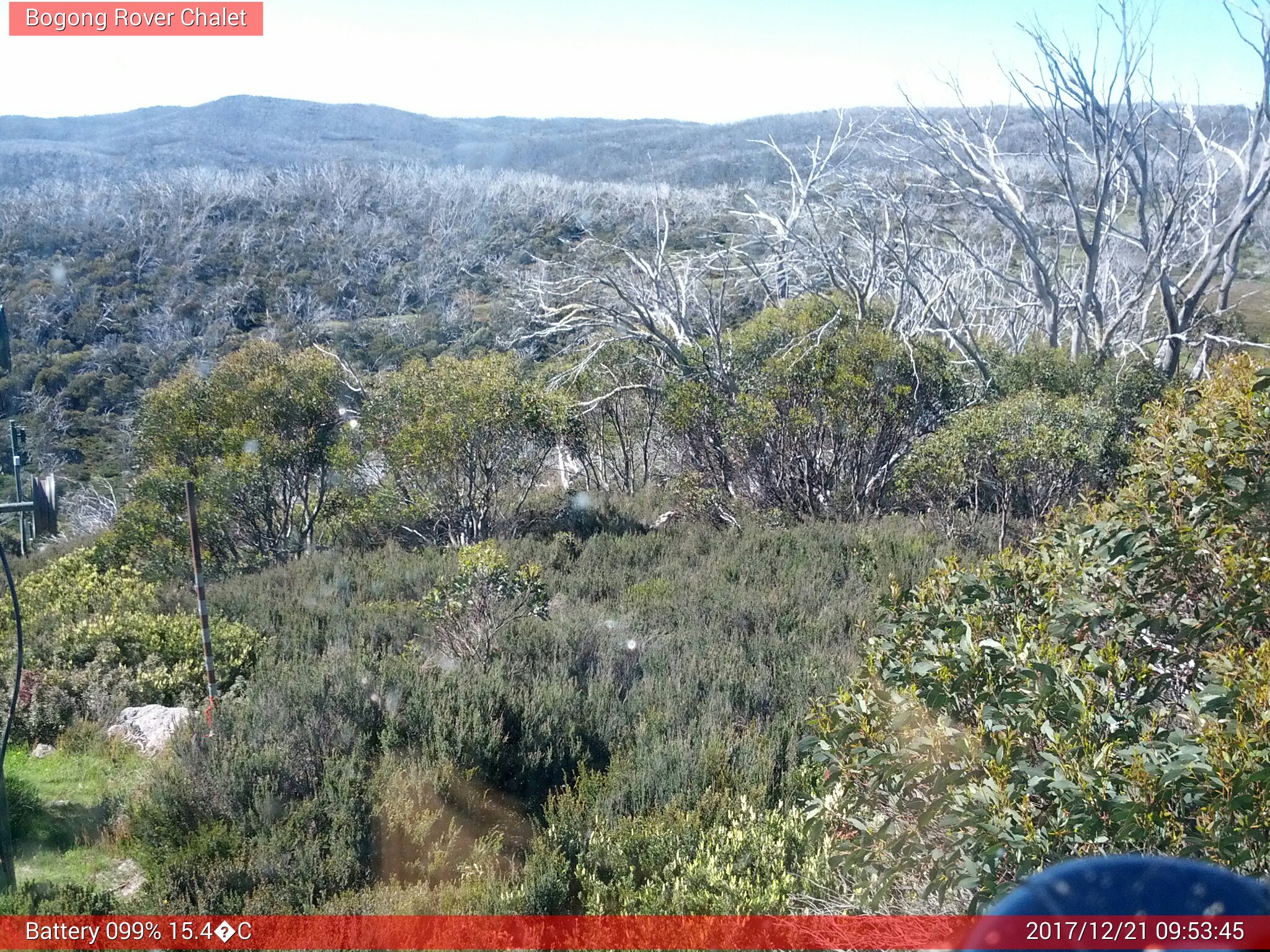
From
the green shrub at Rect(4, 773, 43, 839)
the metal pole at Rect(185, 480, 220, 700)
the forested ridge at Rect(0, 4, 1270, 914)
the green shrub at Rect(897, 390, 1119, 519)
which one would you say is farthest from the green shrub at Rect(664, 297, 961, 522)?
the green shrub at Rect(4, 773, 43, 839)

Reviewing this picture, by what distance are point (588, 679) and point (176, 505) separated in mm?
6858

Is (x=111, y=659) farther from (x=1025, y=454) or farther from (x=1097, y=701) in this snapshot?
(x=1025, y=454)

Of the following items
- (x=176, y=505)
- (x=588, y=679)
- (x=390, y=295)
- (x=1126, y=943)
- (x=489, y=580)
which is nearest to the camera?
(x=1126, y=943)

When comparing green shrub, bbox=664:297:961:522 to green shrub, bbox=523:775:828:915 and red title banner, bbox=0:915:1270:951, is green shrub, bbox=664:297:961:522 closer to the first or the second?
green shrub, bbox=523:775:828:915

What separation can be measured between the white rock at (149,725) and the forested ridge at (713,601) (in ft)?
0.38

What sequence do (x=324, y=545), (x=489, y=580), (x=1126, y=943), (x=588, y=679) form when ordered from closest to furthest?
1. (x=1126, y=943)
2. (x=588, y=679)
3. (x=489, y=580)
4. (x=324, y=545)

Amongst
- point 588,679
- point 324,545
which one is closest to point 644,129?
point 324,545

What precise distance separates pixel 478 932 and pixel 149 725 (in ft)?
10.8

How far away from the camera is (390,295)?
38500mm

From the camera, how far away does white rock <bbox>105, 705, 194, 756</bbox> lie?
17.9 ft

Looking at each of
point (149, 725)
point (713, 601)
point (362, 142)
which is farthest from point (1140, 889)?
point (362, 142)

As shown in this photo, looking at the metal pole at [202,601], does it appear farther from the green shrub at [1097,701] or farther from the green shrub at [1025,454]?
the green shrub at [1025,454]

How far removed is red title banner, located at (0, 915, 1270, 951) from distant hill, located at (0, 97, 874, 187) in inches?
1891

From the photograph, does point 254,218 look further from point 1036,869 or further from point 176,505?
point 1036,869
